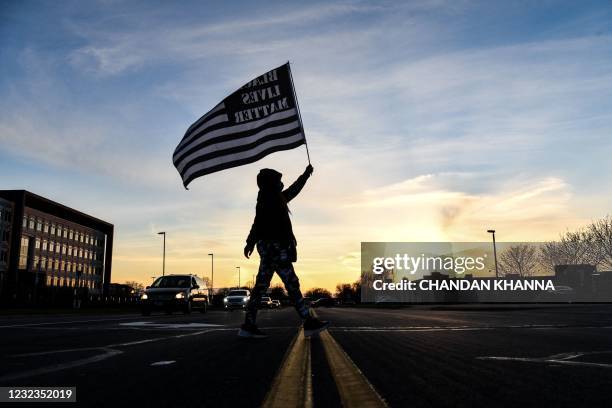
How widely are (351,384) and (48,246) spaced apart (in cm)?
11408

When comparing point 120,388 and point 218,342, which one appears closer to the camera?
point 120,388

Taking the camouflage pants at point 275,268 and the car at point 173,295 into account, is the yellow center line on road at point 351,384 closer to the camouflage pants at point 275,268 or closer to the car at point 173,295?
the camouflage pants at point 275,268

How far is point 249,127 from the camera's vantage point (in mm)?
10414

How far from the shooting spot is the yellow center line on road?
267 cm

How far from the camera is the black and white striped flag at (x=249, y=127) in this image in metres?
10.1

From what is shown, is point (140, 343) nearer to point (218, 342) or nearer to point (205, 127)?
point (218, 342)

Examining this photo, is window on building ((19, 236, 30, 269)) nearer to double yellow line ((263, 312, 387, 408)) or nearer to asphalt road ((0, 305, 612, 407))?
asphalt road ((0, 305, 612, 407))

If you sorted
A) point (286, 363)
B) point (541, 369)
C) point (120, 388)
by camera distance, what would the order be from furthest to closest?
point (286, 363)
point (541, 369)
point (120, 388)

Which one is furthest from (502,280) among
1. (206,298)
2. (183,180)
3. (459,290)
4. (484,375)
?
(484,375)

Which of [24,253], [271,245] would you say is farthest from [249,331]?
[24,253]

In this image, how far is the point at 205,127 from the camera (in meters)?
10.8

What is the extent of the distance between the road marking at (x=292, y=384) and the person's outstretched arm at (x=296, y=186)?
9.32ft

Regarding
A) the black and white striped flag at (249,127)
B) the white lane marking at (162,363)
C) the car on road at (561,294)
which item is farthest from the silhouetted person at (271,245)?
the car on road at (561,294)

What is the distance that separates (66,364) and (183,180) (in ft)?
23.4
